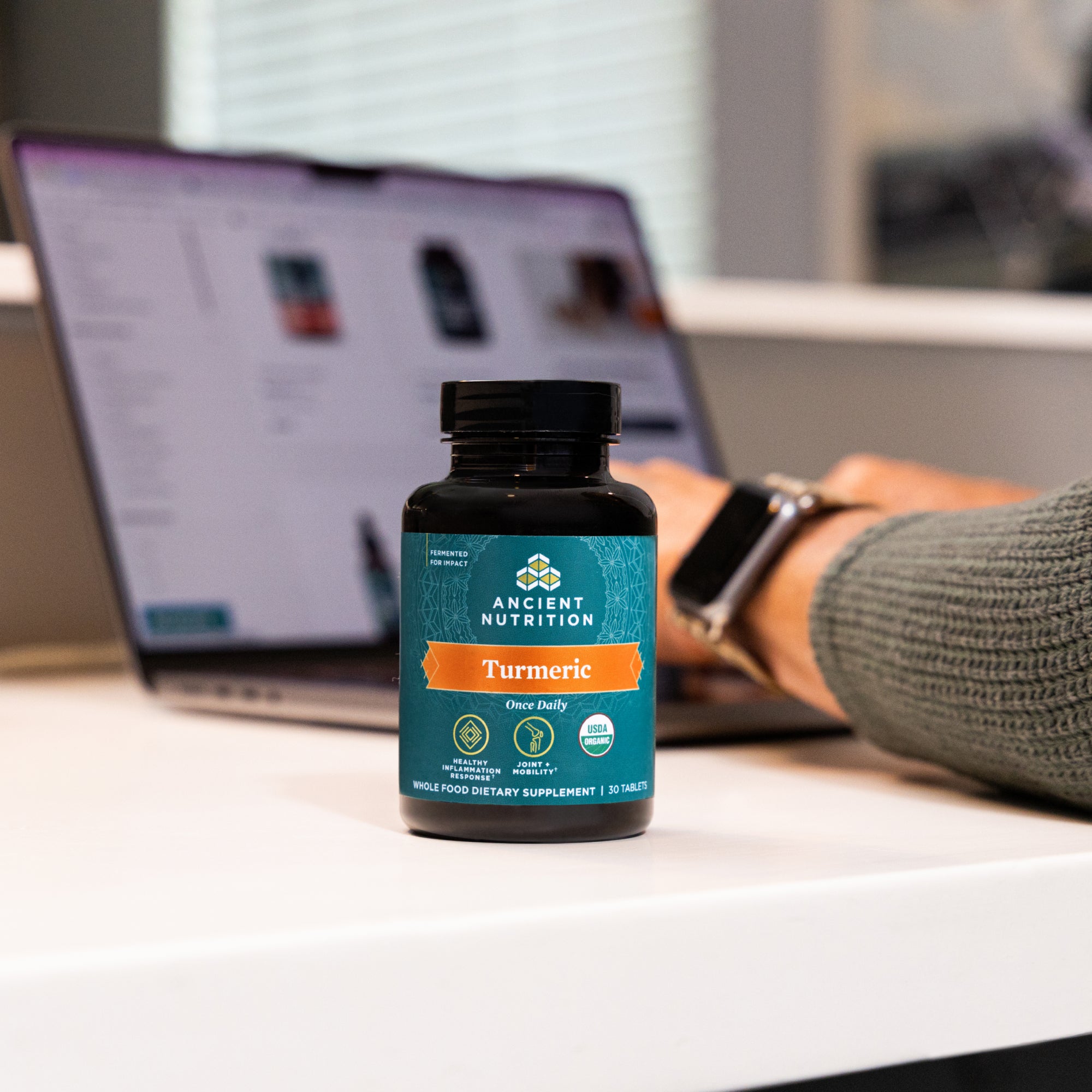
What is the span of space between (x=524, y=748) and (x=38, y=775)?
0.20 metres

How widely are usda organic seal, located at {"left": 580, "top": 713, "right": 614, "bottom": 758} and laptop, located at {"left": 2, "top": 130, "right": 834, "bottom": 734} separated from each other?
0.80 ft

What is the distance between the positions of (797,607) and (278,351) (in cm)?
34

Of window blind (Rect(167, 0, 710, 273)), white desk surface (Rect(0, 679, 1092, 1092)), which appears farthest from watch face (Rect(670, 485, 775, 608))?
window blind (Rect(167, 0, 710, 273))

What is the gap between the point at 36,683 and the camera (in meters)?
0.74

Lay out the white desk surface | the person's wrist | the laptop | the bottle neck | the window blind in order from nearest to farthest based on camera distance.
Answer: the white desk surface, the bottle neck, the person's wrist, the laptop, the window blind

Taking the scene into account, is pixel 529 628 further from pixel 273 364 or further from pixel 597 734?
pixel 273 364

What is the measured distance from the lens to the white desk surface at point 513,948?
0.86ft

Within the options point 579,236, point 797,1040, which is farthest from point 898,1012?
point 579,236

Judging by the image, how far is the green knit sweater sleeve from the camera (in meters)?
0.40

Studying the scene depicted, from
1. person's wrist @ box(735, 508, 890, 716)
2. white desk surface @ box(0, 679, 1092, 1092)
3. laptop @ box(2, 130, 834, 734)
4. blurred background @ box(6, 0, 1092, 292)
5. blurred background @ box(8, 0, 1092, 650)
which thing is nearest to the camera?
white desk surface @ box(0, 679, 1092, 1092)

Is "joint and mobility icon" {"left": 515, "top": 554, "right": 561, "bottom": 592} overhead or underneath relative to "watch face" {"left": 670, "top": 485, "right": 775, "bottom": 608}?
overhead

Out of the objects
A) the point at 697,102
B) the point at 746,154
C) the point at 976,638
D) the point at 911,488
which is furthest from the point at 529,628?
the point at 697,102

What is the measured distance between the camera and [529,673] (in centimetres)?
36

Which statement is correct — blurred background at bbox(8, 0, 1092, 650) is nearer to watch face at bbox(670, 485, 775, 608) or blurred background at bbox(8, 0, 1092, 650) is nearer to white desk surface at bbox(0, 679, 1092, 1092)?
watch face at bbox(670, 485, 775, 608)
